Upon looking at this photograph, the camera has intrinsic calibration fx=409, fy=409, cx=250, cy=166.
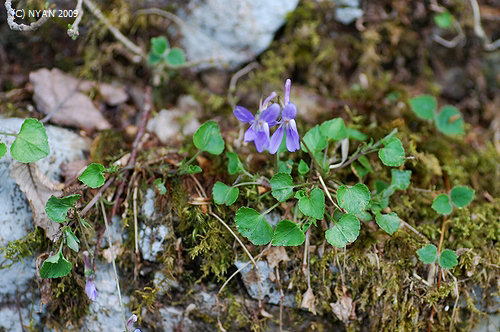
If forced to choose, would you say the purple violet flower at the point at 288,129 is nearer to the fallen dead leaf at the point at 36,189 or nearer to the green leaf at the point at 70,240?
the green leaf at the point at 70,240

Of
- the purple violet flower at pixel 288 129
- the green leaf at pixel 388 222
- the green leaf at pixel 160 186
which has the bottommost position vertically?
the green leaf at pixel 388 222

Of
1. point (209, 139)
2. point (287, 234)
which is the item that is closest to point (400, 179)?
point (287, 234)

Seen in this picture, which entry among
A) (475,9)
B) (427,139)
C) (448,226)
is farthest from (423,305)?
(475,9)

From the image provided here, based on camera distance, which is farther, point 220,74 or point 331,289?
point 220,74

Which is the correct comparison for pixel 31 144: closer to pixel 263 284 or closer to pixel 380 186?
pixel 263 284

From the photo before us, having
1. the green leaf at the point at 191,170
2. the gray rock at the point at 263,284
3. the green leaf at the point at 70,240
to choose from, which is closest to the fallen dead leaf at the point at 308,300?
the gray rock at the point at 263,284

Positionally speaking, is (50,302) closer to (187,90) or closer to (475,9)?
(187,90)
